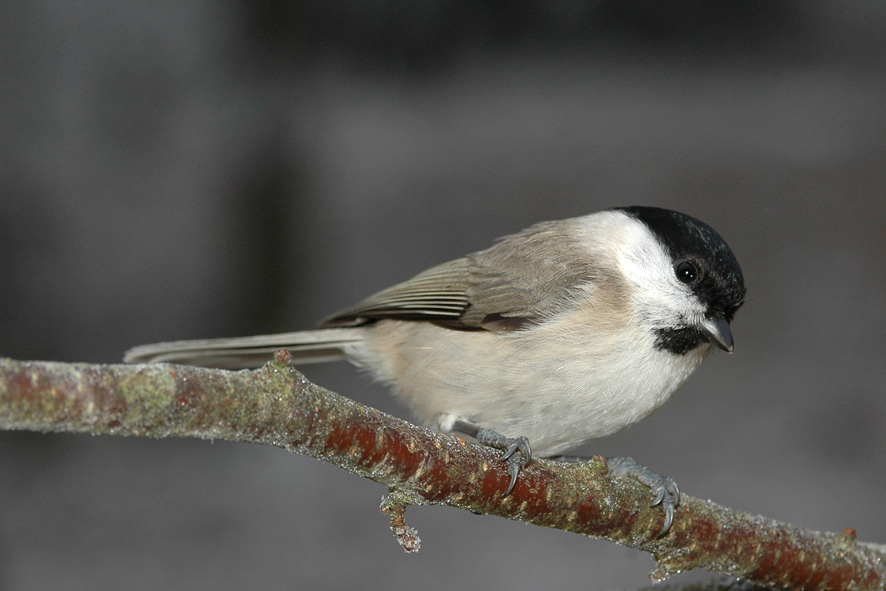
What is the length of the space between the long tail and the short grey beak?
3.06 ft

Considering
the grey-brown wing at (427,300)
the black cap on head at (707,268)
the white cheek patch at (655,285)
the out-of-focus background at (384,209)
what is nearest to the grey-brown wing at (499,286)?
the grey-brown wing at (427,300)

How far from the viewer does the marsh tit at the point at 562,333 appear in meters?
1.82

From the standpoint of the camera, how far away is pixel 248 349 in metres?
2.20

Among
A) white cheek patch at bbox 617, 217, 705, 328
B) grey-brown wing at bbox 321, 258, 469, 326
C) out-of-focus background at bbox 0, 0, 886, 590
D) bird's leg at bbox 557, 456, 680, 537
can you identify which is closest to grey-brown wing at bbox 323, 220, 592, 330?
grey-brown wing at bbox 321, 258, 469, 326


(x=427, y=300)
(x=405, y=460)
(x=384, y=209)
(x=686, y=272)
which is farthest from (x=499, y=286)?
(x=384, y=209)

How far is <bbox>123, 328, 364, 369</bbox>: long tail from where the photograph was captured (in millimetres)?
2051

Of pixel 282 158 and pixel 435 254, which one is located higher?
pixel 282 158

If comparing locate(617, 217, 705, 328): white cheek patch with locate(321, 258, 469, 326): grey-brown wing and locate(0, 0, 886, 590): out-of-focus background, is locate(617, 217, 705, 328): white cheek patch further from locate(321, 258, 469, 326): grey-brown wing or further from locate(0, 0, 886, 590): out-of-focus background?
locate(0, 0, 886, 590): out-of-focus background

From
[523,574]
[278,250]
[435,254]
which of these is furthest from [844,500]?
[278,250]

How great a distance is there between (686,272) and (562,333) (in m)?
0.31

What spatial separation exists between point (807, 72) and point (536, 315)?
3366 millimetres

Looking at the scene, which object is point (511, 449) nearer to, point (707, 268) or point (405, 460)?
point (405, 460)

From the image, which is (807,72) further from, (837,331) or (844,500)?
(844,500)

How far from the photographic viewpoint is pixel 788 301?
425 centimetres
